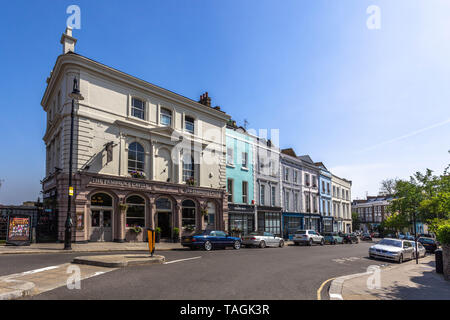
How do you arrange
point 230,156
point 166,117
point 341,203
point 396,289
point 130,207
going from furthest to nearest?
point 341,203, point 230,156, point 166,117, point 130,207, point 396,289

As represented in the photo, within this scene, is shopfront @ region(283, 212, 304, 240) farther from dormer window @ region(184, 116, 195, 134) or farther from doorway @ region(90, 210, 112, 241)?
doorway @ region(90, 210, 112, 241)

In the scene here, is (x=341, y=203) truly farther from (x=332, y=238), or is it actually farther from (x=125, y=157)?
(x=125, y=157)

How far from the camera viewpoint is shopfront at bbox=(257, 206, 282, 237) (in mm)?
35609

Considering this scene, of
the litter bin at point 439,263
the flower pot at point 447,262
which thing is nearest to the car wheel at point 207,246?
the litter bin at point 439,263

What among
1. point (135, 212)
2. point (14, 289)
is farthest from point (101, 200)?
point (14, 289)

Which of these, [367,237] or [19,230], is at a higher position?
[19,230]

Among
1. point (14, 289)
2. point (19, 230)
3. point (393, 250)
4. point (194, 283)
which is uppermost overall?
point (19, 230)

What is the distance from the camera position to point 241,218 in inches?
1314

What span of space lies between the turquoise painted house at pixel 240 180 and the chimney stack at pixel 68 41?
15.3 m

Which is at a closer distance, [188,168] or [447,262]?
[447,262]

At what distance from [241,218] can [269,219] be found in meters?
4.91

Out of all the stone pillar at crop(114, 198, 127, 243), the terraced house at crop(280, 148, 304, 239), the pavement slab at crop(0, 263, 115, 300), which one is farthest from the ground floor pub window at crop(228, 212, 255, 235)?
the pavement slab at crop(0, 263, 115, 300)

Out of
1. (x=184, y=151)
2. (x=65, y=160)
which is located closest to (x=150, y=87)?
(x=184, y=151)
